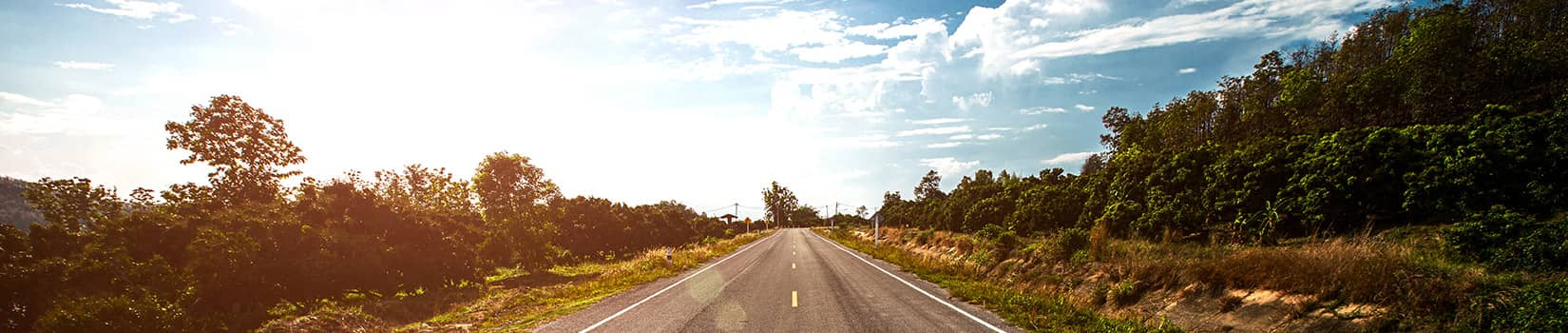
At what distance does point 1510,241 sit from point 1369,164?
4.65 m

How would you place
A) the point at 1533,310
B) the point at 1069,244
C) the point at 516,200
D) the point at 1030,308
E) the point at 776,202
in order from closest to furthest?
the point at 1533,310 → the point at 1030,308 → the point at 1069,244 → the point at 516,200 → the point at 776,202

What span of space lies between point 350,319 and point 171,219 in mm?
4334

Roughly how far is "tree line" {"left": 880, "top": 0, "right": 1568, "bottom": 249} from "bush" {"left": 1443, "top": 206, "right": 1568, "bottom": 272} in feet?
0.43

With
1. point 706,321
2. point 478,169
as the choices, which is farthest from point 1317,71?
point 478,169

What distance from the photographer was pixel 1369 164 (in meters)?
11.1

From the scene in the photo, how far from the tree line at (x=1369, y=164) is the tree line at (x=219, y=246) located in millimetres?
20407

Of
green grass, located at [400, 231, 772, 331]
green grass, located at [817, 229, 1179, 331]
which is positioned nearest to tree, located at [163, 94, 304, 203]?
green grass, located at [400, 231, 772, 331]

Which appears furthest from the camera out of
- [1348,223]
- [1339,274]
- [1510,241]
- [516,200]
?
[516,200]

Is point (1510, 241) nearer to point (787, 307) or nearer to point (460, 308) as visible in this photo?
point (787, 307)

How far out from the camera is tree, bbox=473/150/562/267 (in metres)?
27.9

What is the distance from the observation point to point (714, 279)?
1820 centimetres

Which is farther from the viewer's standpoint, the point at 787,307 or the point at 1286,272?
the point at 787,307

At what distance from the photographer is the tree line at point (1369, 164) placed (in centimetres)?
945

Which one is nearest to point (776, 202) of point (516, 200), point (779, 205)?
point (779, 205)
